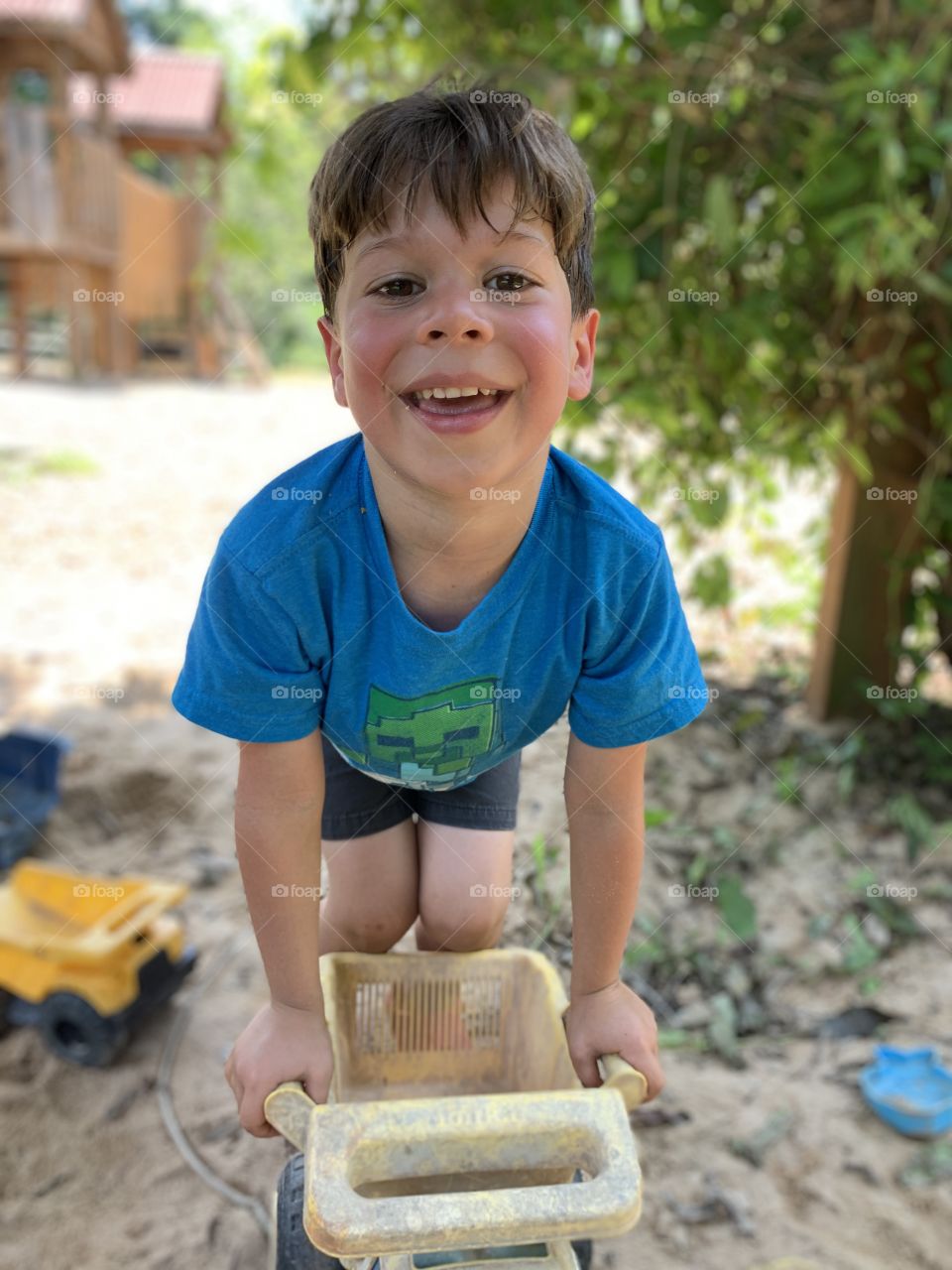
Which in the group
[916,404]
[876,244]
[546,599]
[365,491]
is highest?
[876,244]

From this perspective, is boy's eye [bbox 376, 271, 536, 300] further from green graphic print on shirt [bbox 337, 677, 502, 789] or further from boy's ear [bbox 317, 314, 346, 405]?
green graphic print on shirt [bbox 337, 677, 502, 789]

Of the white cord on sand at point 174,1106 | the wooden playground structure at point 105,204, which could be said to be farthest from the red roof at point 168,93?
the white cord on sand at point 174,1106

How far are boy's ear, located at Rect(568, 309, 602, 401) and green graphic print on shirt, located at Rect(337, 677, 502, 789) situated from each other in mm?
348

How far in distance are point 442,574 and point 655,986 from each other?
3.64 feet

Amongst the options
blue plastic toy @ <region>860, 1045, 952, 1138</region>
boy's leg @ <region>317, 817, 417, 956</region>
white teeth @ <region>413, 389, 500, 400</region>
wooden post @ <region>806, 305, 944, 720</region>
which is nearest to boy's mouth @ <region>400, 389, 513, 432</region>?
white teeth @ <region>413, 389, 500, 400</region>

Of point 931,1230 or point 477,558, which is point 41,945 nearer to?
point 477,558

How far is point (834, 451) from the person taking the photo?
261cm

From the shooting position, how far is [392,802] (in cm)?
158

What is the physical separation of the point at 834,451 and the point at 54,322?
12.2 meters

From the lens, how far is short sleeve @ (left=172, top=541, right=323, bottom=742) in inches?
45.3

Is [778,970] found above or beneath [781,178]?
beneath

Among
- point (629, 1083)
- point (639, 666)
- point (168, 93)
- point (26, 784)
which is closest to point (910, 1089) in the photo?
point (629, 1083)

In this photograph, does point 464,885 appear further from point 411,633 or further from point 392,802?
point 411,633

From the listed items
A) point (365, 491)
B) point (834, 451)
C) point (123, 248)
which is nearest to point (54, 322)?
point (123, 248)
